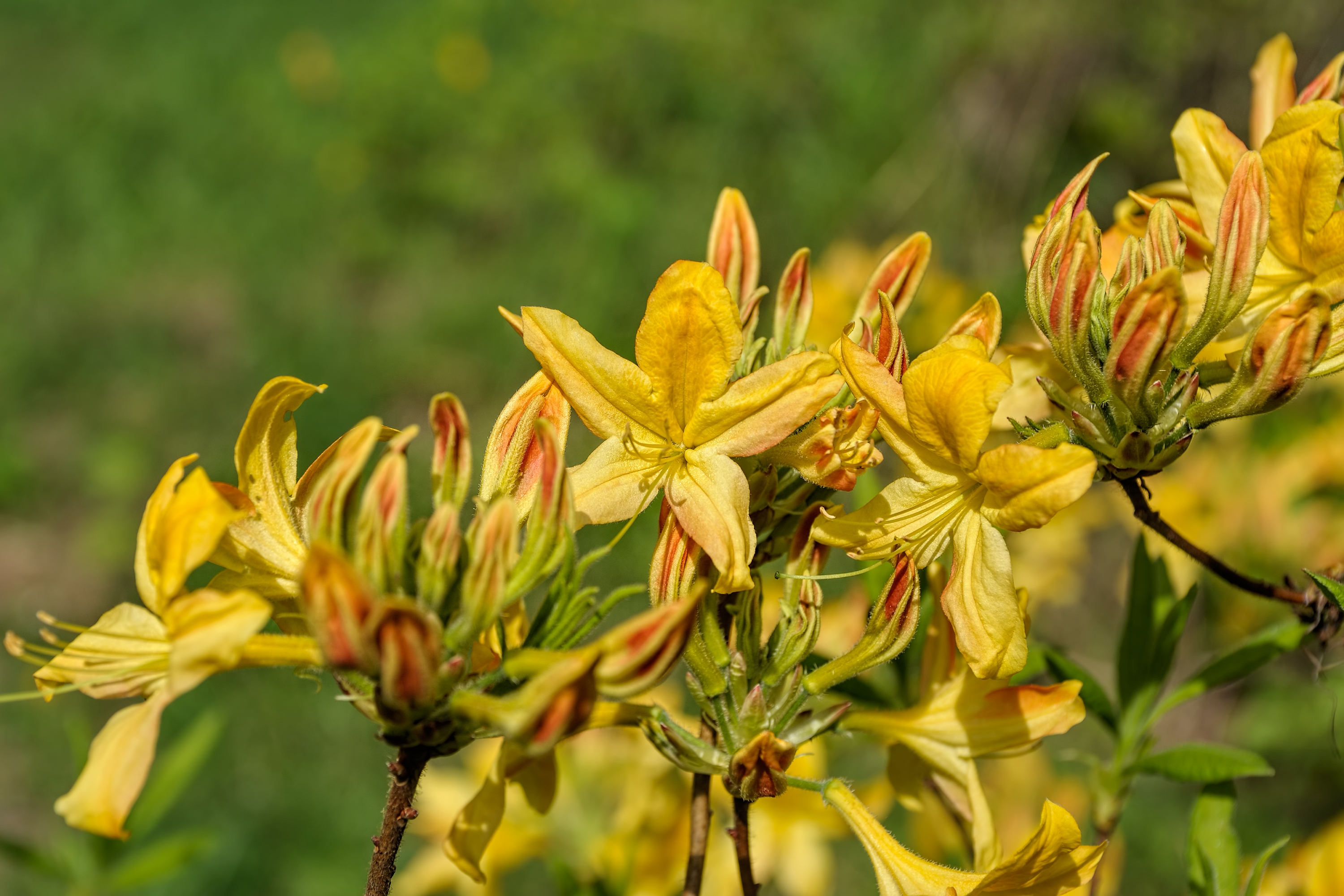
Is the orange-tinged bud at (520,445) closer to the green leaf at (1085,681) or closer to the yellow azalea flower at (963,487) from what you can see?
the yellow azalea flower at (963,487)

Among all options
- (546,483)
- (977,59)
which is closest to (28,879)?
(546,483)

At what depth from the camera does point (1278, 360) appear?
131cm

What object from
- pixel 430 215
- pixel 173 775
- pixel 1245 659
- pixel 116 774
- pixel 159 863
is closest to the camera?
pixel 116 774

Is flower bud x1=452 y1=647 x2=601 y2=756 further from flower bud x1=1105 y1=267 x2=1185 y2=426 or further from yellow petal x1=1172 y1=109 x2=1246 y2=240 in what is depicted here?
yellow petal x1=1172 y1=109 x2=1246 y2=240

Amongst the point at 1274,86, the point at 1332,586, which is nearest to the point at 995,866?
the point at 1332,586

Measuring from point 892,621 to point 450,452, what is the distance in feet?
1.96

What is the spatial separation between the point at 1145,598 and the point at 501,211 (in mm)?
7032

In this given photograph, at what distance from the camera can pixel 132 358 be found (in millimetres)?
7711

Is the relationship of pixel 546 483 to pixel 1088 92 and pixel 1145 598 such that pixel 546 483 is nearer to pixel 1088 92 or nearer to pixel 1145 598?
pixel 1145 598

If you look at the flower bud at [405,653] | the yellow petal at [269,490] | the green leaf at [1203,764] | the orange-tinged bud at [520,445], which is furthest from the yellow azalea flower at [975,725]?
the yellow petal at [269,490]

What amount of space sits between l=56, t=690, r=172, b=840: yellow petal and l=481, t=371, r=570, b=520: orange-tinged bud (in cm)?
47

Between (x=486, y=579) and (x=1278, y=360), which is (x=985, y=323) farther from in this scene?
(x=486, y=579)

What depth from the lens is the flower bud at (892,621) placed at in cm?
137

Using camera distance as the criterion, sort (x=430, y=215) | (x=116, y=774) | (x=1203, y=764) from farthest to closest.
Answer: (x=430, y=215) → (x=1203, y=764) → (x=116, y=774)
